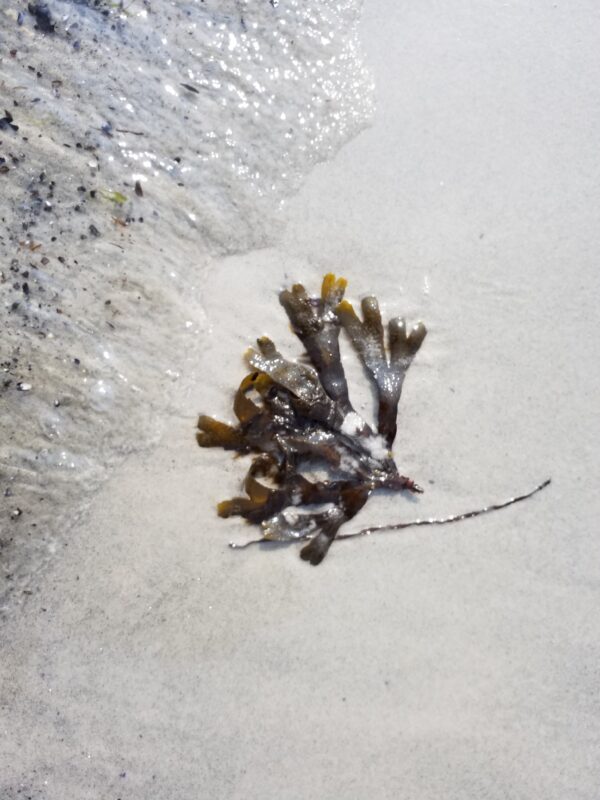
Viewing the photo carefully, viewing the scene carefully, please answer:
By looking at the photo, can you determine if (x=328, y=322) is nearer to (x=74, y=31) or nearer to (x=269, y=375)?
(x=269, y=375)

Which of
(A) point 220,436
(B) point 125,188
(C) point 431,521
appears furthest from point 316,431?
(B) point 125,188

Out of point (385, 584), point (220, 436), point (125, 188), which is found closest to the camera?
point (385, 584)

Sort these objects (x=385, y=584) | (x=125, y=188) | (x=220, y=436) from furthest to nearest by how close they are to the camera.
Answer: (x=125, y=188)
(x=220, y=436)
(x=385, y=584)

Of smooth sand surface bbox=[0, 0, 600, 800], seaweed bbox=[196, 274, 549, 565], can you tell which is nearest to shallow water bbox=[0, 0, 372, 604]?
smooth sand surface bbox=[0, 0, 600, 800]

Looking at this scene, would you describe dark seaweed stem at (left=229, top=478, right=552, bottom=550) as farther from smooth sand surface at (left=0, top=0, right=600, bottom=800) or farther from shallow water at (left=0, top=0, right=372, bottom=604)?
shallow water at (left=0, top=0, right=372, bottom=604)

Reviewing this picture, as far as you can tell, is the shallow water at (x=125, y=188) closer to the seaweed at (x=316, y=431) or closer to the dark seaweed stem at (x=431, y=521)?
the seaweed at (x=316, y=431)

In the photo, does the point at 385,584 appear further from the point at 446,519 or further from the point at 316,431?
the point at 316,431

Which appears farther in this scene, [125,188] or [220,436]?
[125,188]
